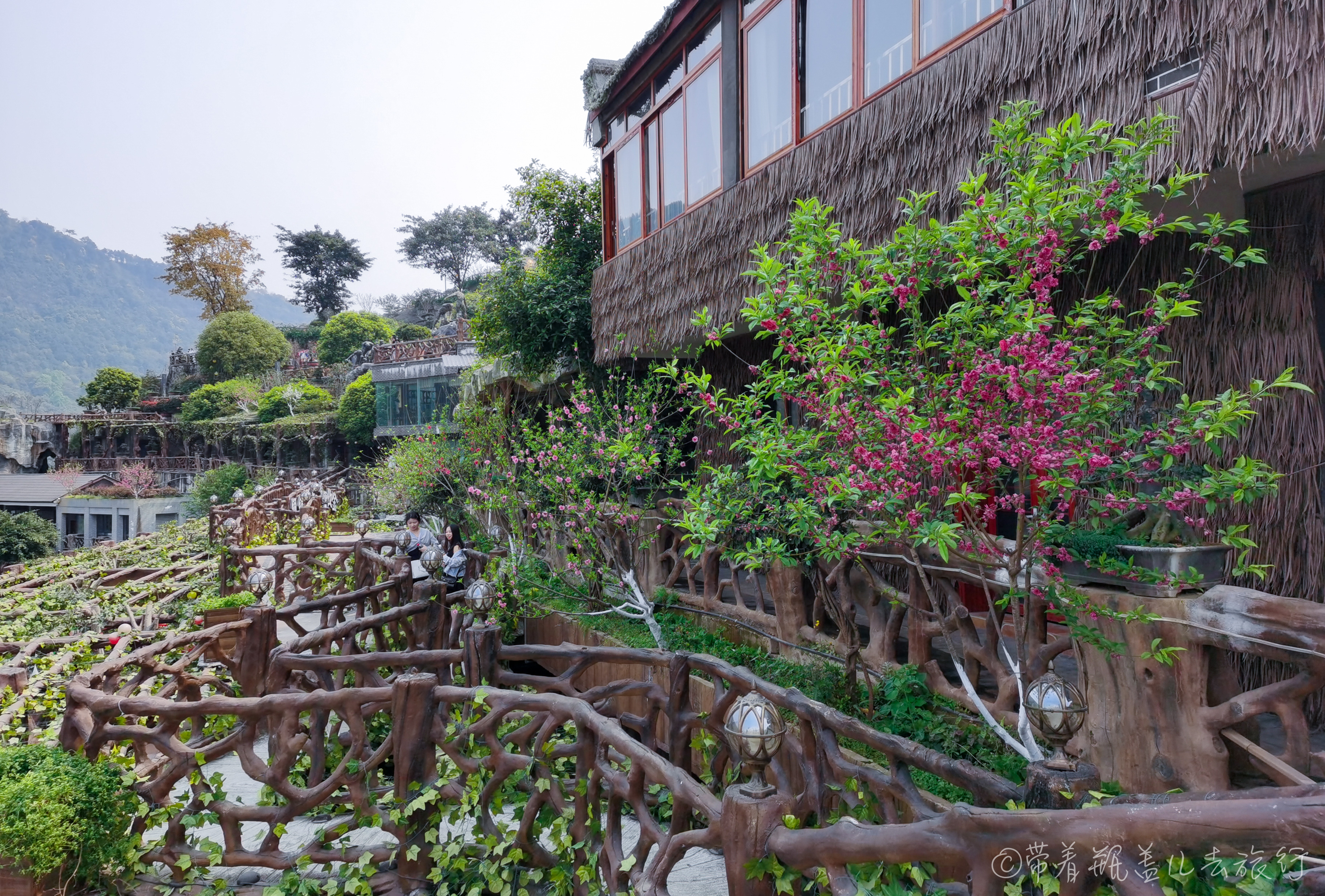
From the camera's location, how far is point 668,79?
9.35 meters

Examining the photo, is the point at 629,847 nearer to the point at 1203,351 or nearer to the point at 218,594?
the point at 1203,351

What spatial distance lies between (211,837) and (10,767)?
66.7 inches

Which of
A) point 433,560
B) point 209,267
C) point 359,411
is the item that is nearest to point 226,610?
point 433,560

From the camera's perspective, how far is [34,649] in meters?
9.61

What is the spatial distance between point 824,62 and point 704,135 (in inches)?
78.3

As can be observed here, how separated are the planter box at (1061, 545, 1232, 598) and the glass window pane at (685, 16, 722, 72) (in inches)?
254

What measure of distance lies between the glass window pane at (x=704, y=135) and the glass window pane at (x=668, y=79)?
0.32 meters

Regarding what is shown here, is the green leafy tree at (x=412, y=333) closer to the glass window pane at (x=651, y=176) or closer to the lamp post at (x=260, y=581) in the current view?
the glass window pane at (x=651, y=176)

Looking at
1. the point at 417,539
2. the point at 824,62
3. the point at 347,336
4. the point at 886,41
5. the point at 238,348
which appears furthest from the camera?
the point at 238,348

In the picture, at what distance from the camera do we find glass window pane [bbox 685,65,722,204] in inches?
325

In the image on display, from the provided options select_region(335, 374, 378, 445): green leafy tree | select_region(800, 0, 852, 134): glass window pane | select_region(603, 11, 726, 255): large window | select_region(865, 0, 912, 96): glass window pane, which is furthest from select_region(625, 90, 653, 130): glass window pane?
select_region(335, 374, 378, 445): green leafy tree

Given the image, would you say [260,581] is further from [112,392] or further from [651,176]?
[112,392]

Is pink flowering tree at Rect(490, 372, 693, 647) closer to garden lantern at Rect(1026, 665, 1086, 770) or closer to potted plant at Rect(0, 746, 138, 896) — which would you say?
potted plant at Rect(0, 746, 138, 896)

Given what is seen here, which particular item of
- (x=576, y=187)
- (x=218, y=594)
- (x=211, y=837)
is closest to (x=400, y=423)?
(x=218, y=594)
